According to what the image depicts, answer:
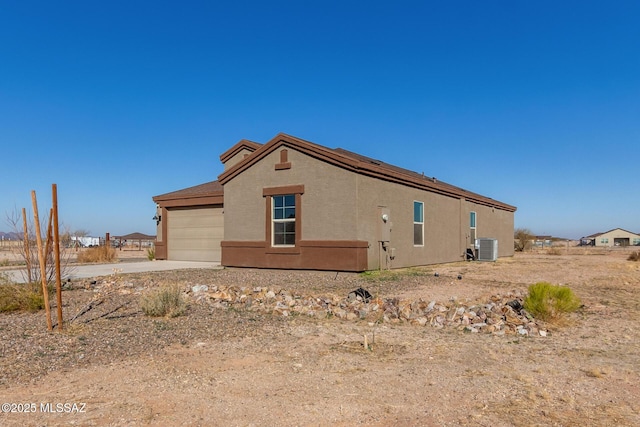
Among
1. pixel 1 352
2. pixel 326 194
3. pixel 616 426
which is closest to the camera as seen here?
pixel 616 426

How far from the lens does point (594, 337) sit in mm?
6789

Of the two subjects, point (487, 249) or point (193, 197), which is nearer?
point (193, 197)

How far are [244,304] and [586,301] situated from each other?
704 centimetres

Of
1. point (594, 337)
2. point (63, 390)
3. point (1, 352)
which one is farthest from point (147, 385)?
point (594, 337)

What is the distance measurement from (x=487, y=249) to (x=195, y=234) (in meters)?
14.2

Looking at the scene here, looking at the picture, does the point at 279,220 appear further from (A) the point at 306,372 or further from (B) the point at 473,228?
(B) the point at 473,228

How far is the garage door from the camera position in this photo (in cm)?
2066

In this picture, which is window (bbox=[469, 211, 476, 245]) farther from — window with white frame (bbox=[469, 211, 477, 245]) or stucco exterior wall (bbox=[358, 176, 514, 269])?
stucco exterior wall (bbox=[358, 176, 514, 269])

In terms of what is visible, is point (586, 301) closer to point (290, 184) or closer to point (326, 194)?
point (326, 194)

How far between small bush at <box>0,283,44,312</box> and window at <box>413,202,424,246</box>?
12.9 metres

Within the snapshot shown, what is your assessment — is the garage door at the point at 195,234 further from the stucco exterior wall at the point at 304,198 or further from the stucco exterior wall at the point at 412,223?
the stucco exterior wall at the point at 412,223

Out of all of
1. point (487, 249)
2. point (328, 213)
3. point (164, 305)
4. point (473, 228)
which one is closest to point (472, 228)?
point (473, 228)

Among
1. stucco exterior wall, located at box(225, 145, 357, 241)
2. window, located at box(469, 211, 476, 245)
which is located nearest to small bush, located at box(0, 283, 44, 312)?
stucco exterior wall, located at box(225, 145, 357, 241)

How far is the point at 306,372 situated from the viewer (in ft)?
16.8
